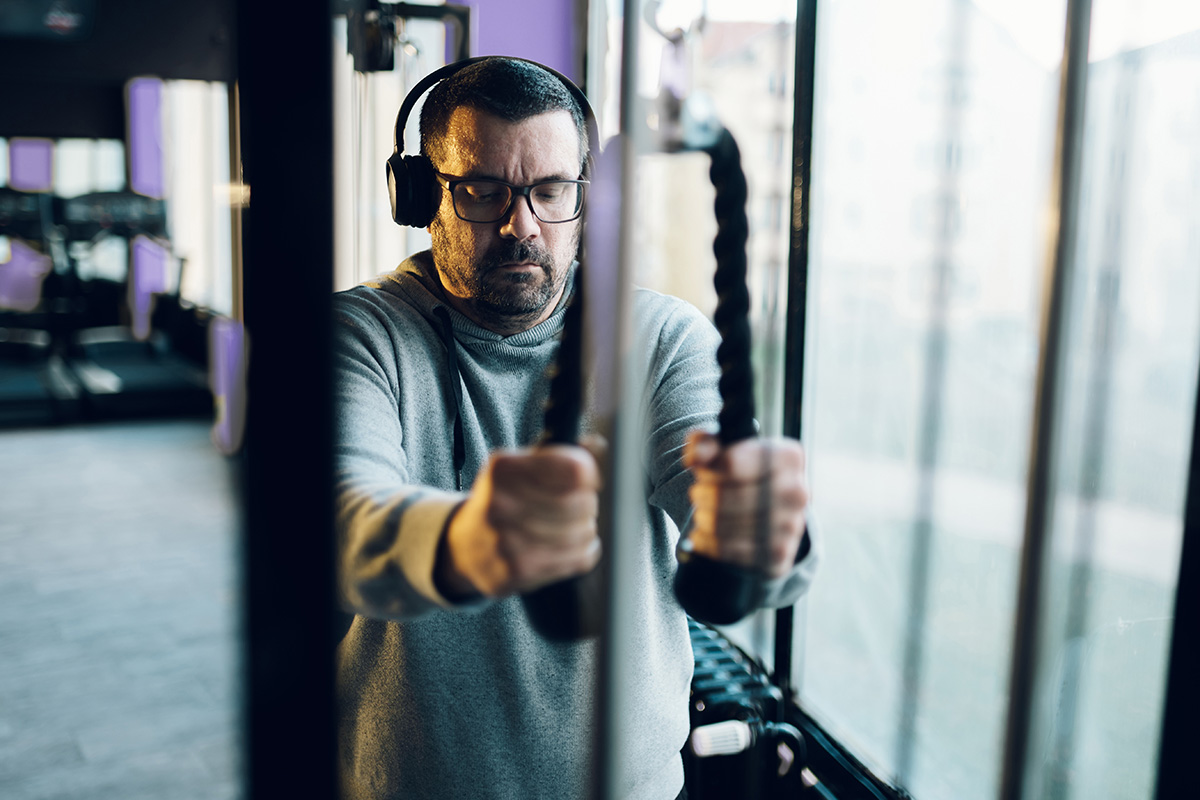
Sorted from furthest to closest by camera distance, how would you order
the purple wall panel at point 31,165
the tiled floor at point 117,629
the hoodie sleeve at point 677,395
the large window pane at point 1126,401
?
the purple wall panel at point 31,165, the tiled floor at point 117,629, the large window pane at point 1126,401, the hoodie sleeve at point 677,395

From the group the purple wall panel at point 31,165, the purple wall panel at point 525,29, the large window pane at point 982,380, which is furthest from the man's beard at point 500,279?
the purple wall panel at point 31,165

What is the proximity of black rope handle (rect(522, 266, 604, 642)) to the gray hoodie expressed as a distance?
37 centimetres

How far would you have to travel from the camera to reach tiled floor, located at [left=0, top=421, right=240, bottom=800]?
2.43 m

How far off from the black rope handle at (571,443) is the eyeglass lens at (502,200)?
43cm

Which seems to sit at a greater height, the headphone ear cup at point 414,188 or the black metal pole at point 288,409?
the headphone ear cup at point 414,188

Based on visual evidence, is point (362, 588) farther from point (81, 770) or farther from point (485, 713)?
point (81, 770)

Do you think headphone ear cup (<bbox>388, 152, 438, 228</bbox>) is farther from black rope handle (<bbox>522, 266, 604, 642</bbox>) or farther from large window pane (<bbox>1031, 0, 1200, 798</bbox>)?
large window pane (<bbox>1031, 0, 1200, 798</bbox>)

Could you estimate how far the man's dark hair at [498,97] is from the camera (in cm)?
103

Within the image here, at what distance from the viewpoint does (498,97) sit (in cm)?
104

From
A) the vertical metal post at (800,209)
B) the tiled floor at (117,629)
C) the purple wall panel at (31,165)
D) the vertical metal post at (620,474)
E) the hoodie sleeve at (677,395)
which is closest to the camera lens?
the vertical metal post at (620,474)

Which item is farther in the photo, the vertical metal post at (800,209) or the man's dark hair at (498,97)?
the vertical metal post at (800,209)

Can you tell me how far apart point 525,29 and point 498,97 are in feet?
5.34

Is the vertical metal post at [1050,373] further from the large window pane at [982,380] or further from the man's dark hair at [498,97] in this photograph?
the man's dark hair at [498,97]

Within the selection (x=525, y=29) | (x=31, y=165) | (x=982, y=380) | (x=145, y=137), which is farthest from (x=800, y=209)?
(x=31, y=165)
